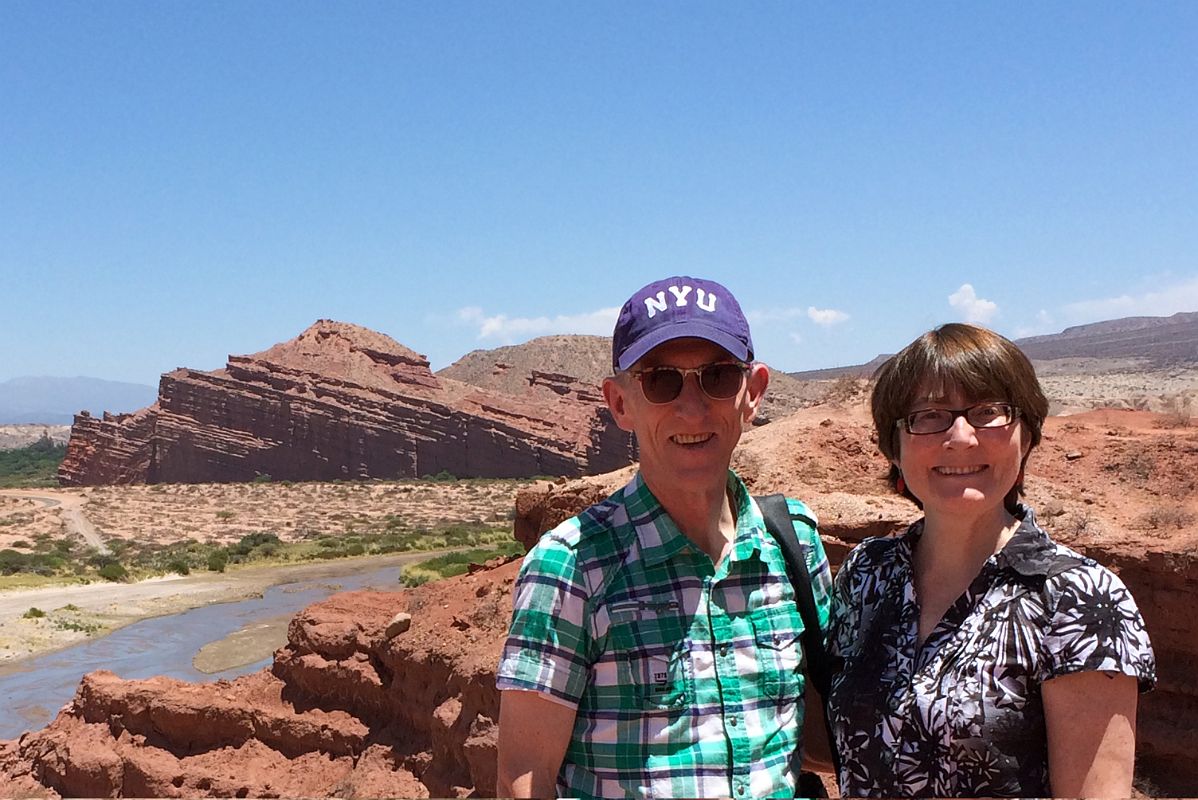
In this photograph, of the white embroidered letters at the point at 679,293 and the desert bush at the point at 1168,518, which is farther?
the desert bush at the point at 1168,518

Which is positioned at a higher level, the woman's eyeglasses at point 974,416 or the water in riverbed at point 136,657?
the woman's eyeglasses at point 974,416

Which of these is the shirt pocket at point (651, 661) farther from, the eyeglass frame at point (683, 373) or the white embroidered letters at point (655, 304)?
the white embroidered letters at point (655, 304)

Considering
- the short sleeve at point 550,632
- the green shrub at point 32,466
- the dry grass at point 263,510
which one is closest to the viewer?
the short sleeve at point 550,632

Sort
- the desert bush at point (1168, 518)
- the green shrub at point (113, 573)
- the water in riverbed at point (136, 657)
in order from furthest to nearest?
the green shrub at point (113, 573) → the water in riverbed at point (136, 657) → the desert bush at point (1168, 518)

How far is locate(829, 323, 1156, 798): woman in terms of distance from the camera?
2.02m

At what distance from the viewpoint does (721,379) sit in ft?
7.70

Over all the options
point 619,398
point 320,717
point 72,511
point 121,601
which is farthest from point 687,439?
point 72,511

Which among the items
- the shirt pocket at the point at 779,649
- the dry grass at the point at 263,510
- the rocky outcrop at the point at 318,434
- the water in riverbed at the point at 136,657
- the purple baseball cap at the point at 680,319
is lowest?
the water in riverbed at the point at 136,657

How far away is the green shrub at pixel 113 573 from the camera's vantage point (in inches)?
1148

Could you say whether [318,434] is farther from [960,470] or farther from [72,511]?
[960,470]

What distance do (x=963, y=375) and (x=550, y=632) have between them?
3.58 feet

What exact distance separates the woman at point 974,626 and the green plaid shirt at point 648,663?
0.83ft

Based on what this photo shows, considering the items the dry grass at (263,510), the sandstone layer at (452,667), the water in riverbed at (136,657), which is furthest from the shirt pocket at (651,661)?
the dry grass at (263,510)

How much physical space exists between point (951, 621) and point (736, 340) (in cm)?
79
